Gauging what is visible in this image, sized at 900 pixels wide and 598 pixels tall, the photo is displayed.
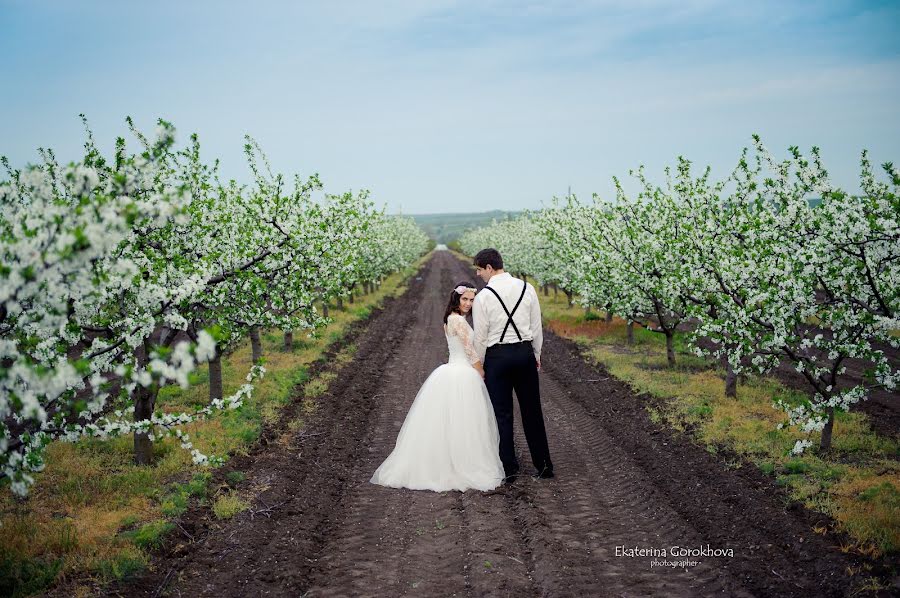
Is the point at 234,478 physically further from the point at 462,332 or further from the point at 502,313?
the point at 502,313

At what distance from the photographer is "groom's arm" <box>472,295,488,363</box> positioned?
943cm

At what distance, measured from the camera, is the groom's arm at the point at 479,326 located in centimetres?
943

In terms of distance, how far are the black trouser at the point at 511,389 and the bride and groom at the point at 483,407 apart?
15 millimetres

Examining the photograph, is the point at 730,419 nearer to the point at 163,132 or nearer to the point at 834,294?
the point at 834,294

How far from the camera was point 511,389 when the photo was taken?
959cm

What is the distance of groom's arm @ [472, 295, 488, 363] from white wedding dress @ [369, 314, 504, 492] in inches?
8.8

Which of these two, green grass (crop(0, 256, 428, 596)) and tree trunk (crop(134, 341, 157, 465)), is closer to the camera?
green grass (crop(0, 256, 428, 596))

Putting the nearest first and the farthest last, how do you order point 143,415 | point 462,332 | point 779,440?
point 462,332
point 143,415
point 779,440

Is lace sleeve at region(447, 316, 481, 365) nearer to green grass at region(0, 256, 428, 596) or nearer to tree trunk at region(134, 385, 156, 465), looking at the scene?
green grass at region(0, 256, 428, 596)

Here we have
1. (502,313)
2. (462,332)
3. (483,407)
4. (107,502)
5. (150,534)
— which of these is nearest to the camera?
(150,534)

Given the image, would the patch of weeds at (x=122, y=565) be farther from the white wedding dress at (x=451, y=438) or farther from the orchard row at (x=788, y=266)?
the orchard row at (x=788, y=266)

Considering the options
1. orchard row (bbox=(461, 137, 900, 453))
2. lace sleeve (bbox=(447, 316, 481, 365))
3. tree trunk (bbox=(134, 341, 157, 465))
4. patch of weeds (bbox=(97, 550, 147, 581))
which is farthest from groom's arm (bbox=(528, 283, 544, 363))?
tree trunk (bbox=(134, 341, 157, 465))

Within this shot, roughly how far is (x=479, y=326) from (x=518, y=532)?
3004mm

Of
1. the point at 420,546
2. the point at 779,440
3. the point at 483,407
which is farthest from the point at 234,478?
the point at 779,440
